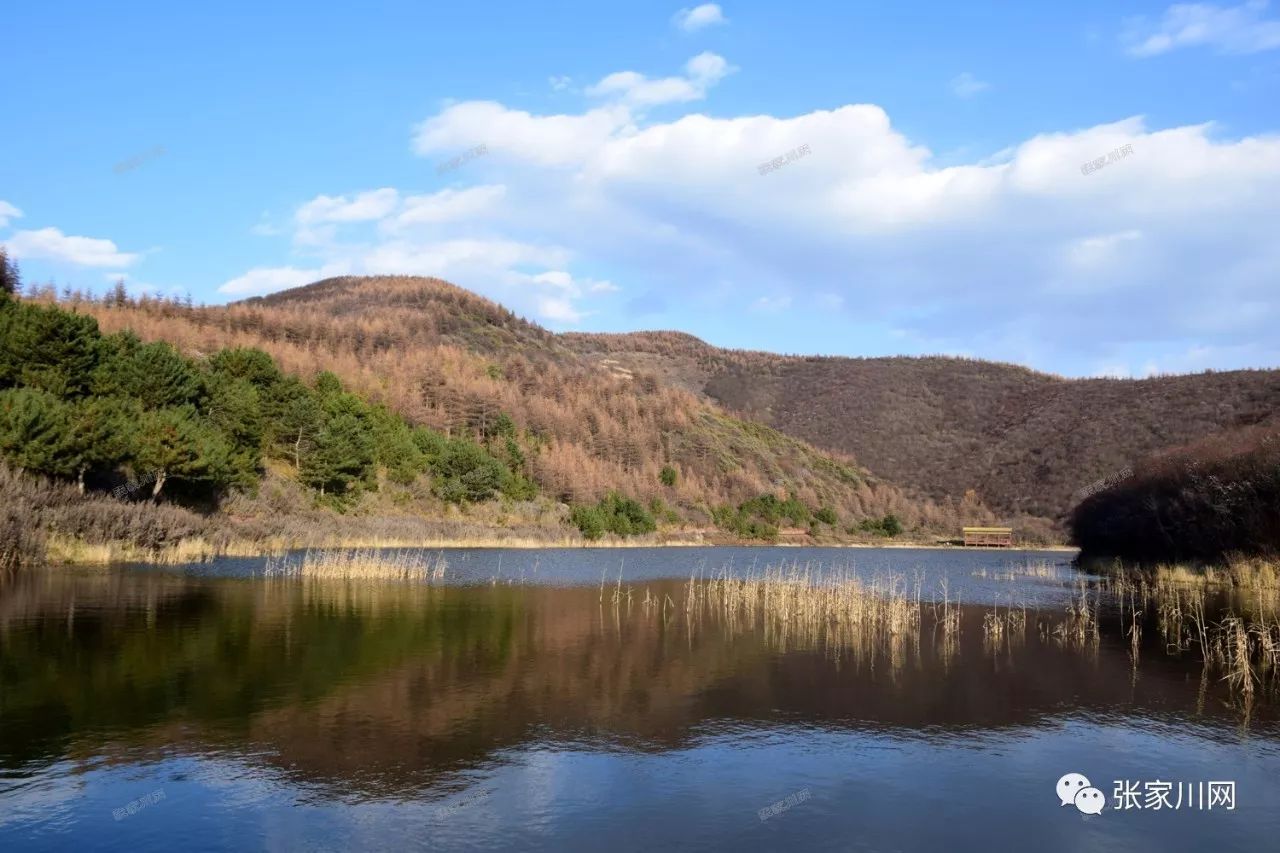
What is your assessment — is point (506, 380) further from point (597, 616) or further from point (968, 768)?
point (968, 768)

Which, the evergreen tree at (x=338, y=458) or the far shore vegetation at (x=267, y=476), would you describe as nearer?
the far shore vegetation at (x=267, y=476)

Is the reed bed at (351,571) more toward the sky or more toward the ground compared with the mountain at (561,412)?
more toward the ground

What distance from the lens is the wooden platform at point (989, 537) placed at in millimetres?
101812

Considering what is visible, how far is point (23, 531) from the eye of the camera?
31500mm

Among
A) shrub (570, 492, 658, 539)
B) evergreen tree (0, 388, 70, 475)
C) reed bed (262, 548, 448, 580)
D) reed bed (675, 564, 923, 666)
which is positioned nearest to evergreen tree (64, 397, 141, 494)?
evergreen tree (0, 388, 70, 475)

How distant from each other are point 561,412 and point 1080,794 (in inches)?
4062

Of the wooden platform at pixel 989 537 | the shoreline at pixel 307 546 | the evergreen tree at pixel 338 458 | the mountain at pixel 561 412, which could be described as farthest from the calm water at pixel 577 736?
the wooden platform at pixel 989 537

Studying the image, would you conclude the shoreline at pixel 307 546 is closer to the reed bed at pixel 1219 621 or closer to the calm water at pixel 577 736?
the calm water at pixel 577 736

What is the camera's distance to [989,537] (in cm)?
10400

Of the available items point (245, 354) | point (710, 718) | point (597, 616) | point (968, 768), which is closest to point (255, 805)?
point (710, 718)

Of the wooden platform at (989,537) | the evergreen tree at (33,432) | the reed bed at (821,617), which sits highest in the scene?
the evergreen tree at (33,432)

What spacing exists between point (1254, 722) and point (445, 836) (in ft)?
43.9

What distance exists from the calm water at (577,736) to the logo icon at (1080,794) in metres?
0.17

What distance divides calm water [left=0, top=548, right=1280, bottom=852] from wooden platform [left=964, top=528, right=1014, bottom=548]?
8267 centimetres
